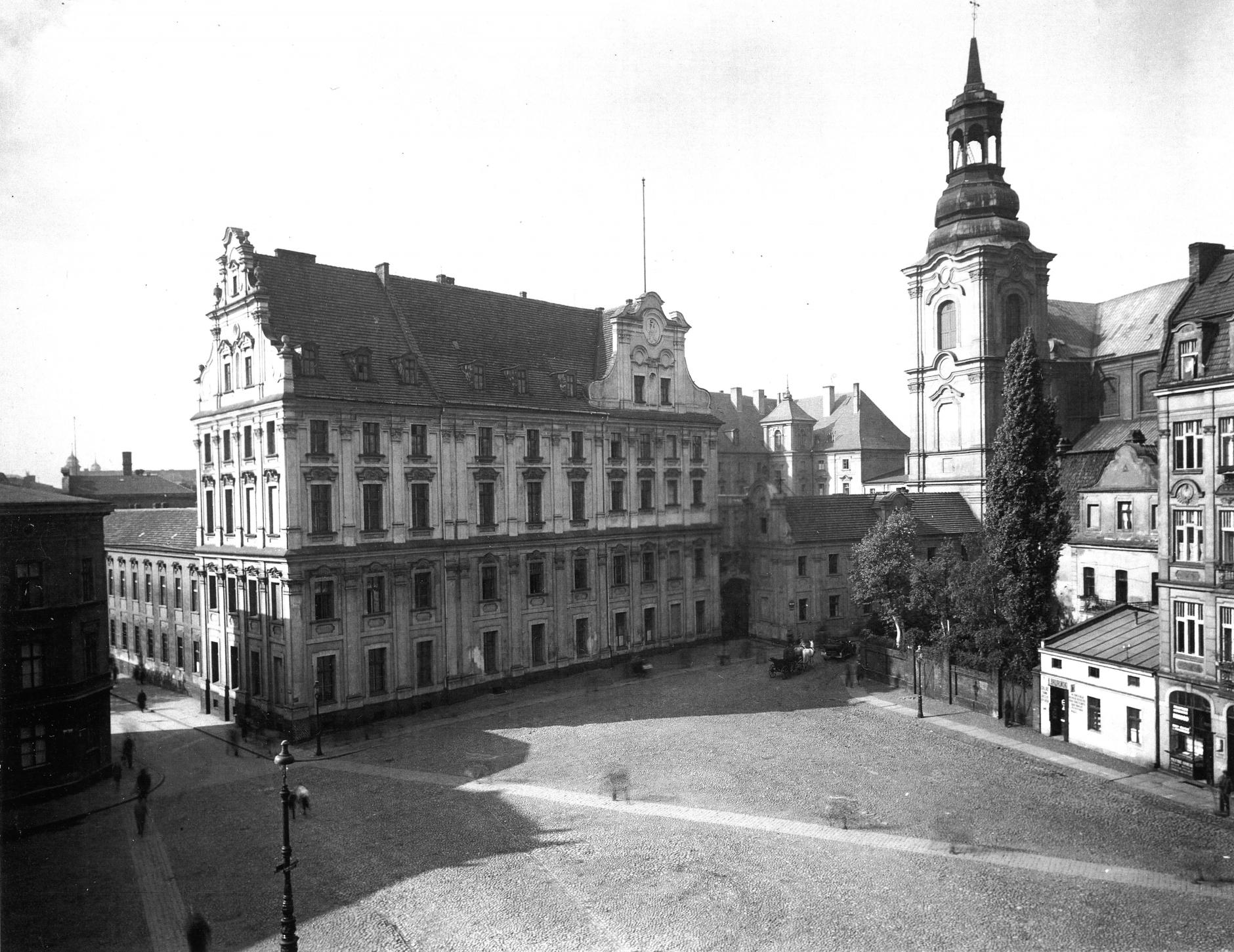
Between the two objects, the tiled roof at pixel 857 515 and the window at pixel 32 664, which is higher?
the tiled roof at pixel 857 515

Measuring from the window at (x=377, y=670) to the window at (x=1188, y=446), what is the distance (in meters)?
32.8

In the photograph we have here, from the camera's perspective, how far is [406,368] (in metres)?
42.5

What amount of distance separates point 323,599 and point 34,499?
1174 centimetres

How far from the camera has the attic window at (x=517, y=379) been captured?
46969 millimetres

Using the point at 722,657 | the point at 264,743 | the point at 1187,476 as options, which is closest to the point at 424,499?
the point at 264,743

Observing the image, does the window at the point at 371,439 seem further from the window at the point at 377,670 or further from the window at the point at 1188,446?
the window at the point at 1188,446

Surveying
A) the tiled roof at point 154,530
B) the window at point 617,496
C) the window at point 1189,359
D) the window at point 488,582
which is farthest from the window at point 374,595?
the window at point 1189,359

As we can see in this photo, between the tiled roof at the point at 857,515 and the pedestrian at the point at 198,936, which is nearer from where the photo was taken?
the pedestrian at the point at 198,936

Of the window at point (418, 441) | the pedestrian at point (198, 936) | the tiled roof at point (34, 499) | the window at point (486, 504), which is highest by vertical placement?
the window at point (418, 441)

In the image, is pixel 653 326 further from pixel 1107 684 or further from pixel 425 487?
pixel 1107 684

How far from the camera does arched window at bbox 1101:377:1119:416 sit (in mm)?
59656

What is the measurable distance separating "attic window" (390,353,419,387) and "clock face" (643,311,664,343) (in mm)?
14915

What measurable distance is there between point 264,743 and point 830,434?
7129 cm

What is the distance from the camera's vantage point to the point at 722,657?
4966 cm
